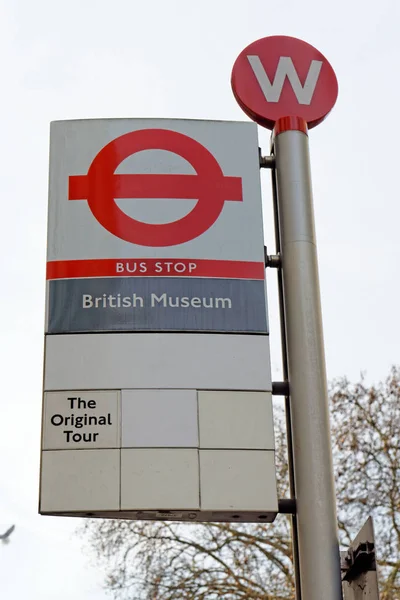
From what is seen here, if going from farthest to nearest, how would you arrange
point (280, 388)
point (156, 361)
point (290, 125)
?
point (290, 125) < point (280, 388) < point (156, 361)

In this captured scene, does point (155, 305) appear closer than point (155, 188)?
Yes

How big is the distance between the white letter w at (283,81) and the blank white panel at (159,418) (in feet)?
7.19

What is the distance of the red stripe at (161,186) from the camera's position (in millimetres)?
6336

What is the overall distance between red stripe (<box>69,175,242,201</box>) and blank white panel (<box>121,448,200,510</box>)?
1.68m

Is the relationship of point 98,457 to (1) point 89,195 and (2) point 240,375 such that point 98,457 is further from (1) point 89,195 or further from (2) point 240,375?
(1) point 89,195

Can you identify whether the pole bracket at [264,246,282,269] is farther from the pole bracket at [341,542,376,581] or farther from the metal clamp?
the pole bracket at [341,542,376,581]

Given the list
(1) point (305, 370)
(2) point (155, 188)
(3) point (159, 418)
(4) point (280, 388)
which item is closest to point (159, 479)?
(3) point (159, 418)

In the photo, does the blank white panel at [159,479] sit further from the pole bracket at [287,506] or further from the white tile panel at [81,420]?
the pole bracket at [287,506]

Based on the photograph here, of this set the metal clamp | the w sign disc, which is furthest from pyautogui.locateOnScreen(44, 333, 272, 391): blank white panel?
the w sign disc

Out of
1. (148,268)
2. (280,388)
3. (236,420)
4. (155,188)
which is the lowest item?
(236,420)

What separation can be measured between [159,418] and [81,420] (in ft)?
1.37

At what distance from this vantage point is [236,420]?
18.5 ft

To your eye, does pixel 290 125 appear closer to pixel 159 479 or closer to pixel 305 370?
pixel 305 370

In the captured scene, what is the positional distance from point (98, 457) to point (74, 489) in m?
0.21
